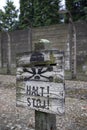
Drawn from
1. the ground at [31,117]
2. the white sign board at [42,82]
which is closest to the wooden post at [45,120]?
the white sign board at [42,82]

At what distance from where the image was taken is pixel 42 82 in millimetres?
1935

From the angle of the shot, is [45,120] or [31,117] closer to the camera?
[45,120]

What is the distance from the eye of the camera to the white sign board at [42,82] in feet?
6.07

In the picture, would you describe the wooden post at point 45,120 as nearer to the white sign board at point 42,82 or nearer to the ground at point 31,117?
the white sign board at point 42,82

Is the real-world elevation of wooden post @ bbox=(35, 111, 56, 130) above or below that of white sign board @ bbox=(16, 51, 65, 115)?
below

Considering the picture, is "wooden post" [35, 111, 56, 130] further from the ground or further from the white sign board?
the ground

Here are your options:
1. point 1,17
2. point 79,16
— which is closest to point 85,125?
point 79,16

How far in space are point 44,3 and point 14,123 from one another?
17.1 m

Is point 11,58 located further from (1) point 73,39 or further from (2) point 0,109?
(2) point 0,109

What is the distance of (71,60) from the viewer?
9898 mm

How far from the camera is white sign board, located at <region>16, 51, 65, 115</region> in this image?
1852mm

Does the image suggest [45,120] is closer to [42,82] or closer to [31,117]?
[42,82]

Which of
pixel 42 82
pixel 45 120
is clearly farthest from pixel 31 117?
pixel 42 82

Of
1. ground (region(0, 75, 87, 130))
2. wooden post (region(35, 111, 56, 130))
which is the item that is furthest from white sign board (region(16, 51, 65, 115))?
ground (region(0, 75, 87, 130))
